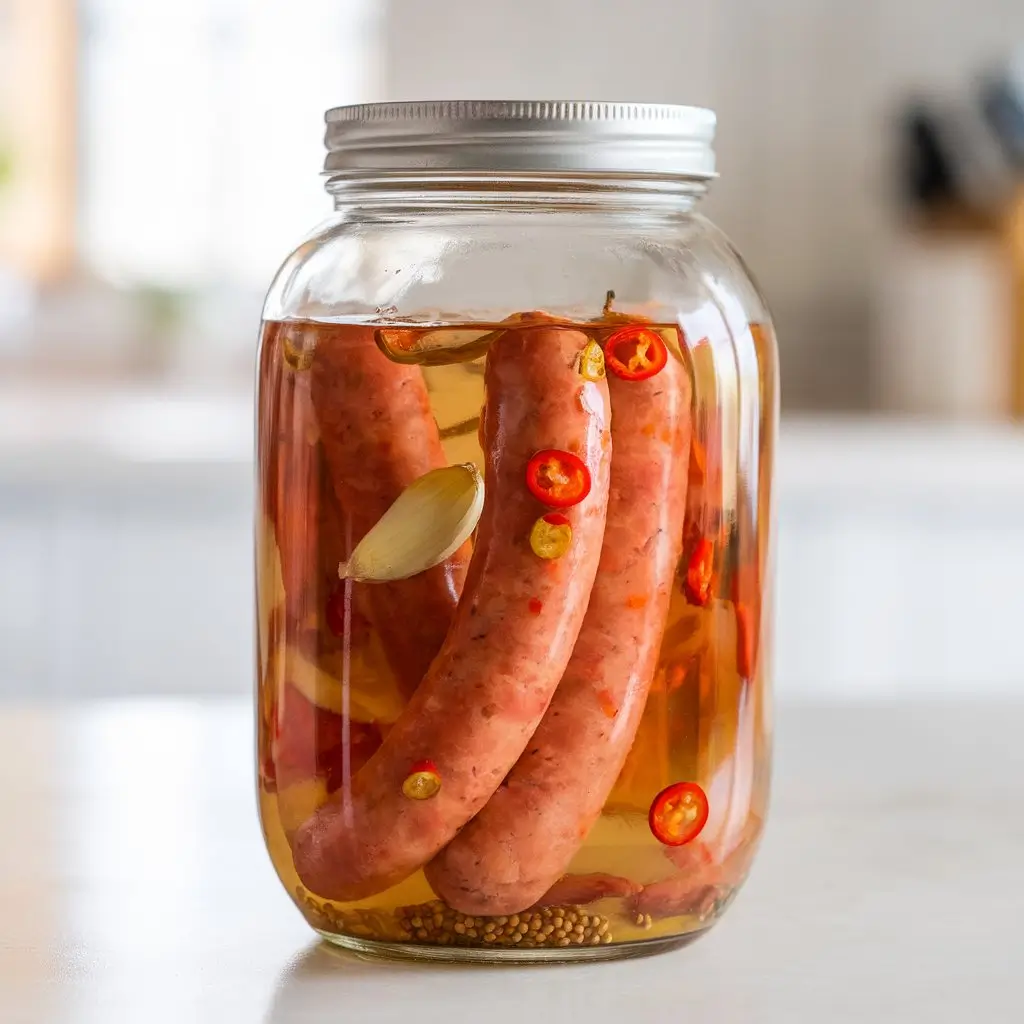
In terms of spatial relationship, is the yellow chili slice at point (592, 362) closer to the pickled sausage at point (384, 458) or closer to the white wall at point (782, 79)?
the pickled sausage at point (384, 458)

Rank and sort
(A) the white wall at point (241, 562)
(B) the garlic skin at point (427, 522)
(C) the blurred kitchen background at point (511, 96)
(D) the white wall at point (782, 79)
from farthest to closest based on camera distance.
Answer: (D) the white wall at point (782, 79)
(C) the blurred kitchen background at point (511, 96)
(A) the white wall at point (241, 562)
(B) the garlic skin at point (427, 522)

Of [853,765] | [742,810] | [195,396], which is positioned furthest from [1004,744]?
[195,396]

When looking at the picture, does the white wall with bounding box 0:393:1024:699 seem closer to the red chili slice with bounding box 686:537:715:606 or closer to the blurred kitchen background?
the blurred kitchen background

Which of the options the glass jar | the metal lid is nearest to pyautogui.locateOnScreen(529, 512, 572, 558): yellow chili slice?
the glass jar

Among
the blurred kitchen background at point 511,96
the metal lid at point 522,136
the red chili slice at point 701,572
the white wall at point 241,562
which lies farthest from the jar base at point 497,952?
the blurred kitchen background at point 511,96

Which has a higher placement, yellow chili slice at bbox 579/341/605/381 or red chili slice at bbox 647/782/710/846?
yellow chili slice at bbox 579/341/605/381

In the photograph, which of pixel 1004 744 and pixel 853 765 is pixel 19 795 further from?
pixel 1004 744

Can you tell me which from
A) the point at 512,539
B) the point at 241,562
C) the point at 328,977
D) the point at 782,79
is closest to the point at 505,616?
the point at 512,539
